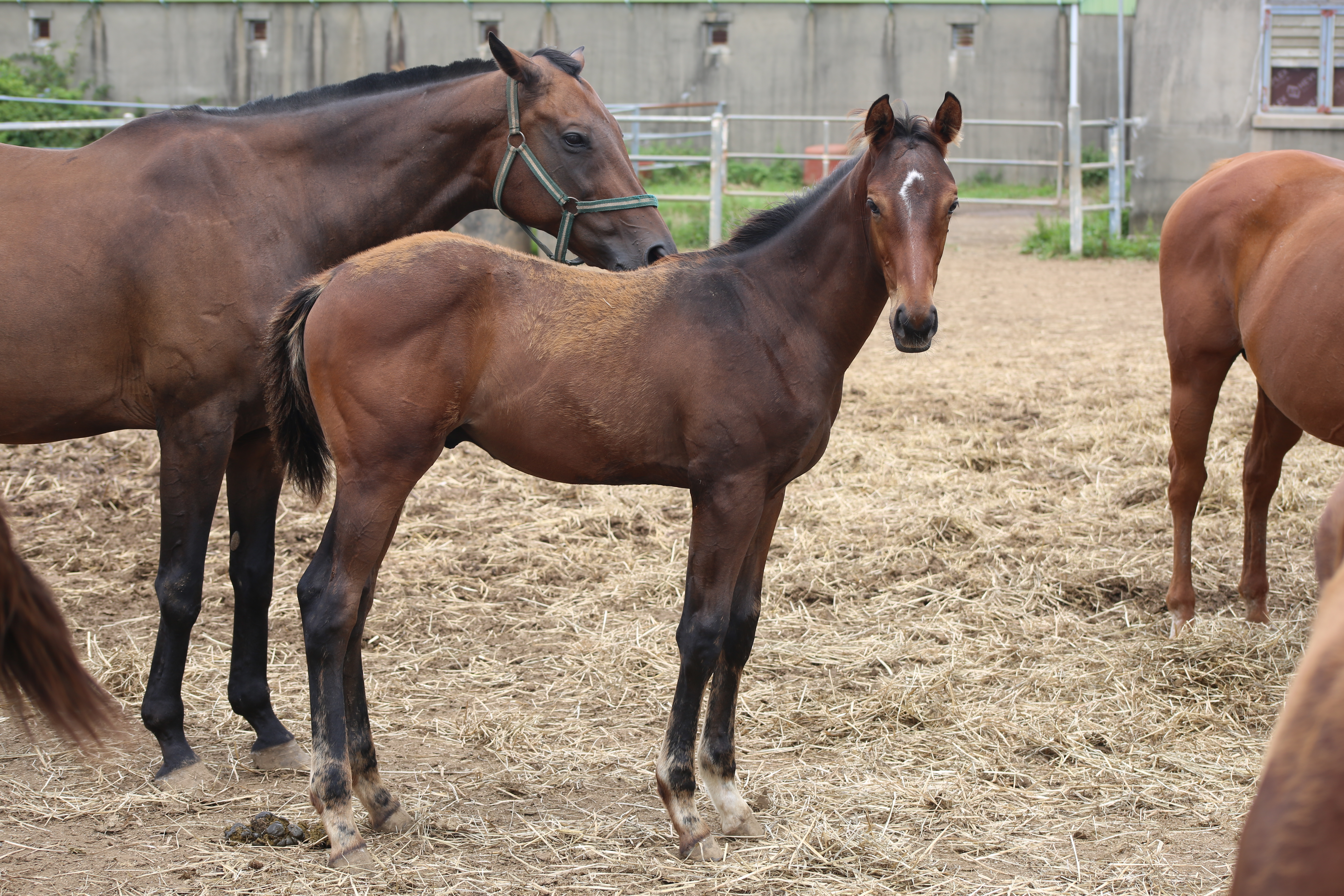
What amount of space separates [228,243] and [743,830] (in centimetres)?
219

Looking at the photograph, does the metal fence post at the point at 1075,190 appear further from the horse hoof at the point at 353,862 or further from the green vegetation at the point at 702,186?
the horse hoof at the point at 353,862

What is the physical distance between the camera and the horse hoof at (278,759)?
3.37 metres

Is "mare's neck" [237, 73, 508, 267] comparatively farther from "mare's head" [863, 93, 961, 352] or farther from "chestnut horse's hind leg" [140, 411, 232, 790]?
"mare's head" [863, 93, 961, 352]

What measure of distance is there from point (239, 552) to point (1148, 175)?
559 inches

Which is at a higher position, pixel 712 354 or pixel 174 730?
pixel 712 354

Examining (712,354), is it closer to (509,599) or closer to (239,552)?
(239,552)

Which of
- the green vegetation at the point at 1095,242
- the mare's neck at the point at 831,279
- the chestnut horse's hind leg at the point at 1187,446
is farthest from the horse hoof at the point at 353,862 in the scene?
the green vegetation at the point at 1095,242

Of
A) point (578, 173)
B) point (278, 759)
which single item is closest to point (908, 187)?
point (578, 173)

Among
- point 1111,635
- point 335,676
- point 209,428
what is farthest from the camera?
point 1111,635

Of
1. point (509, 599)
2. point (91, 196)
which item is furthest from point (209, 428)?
point (509, 599)

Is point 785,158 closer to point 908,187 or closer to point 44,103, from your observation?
point 44,103

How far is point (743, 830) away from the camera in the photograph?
9.53 ft

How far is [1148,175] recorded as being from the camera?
1481 cm

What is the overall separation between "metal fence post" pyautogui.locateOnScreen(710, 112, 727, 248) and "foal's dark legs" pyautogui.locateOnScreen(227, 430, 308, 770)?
9.62m
